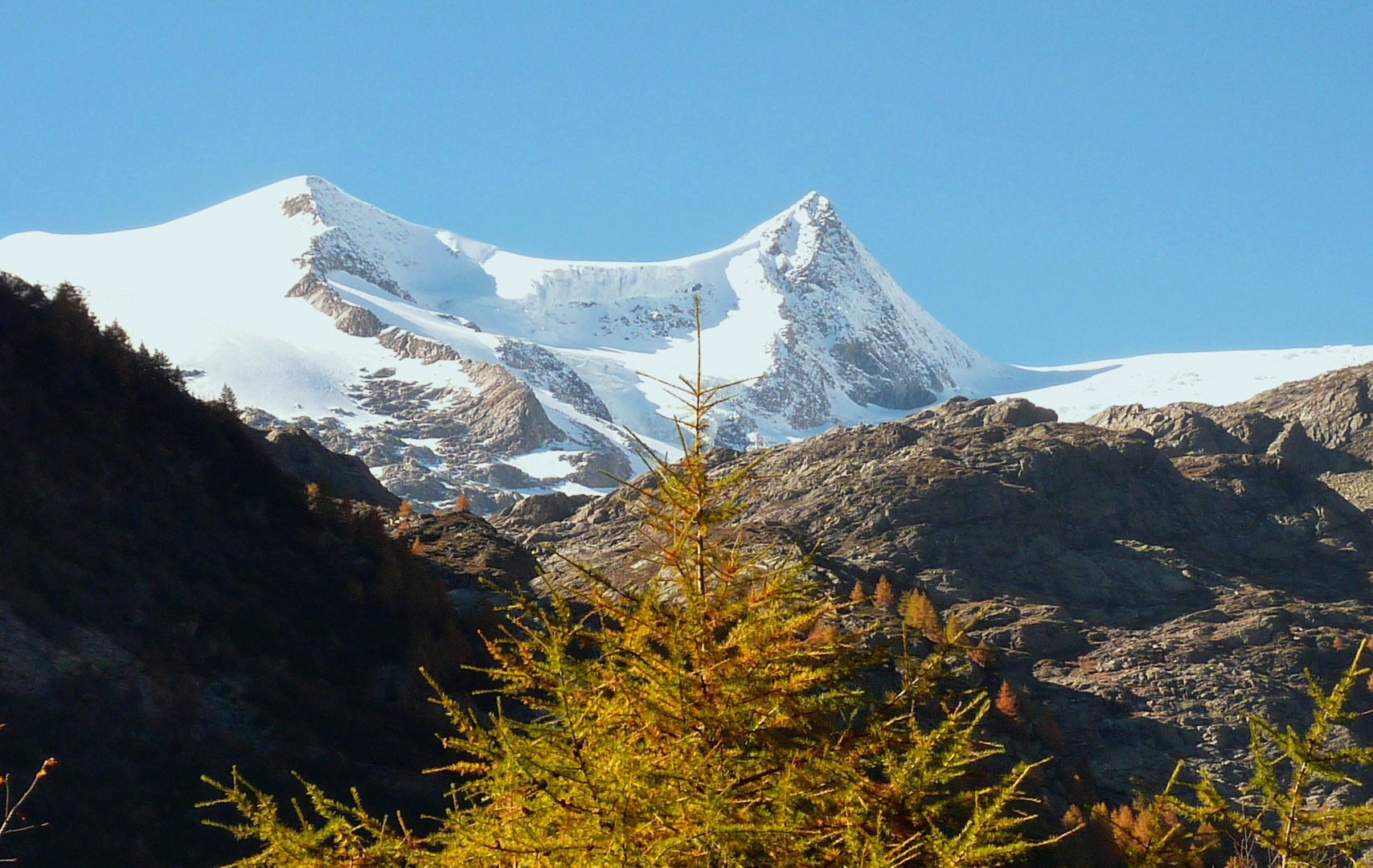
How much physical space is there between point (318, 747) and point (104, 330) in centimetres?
1963

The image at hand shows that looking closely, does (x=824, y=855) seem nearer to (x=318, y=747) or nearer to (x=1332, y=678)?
(x=318, y=747)

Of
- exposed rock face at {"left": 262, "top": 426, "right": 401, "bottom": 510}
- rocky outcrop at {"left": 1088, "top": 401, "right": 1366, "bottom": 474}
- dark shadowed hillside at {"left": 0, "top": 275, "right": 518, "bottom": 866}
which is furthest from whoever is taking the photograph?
rocky outcrop at {"left": 1088, "top": 401, "right": 1366, "bottom": 474}

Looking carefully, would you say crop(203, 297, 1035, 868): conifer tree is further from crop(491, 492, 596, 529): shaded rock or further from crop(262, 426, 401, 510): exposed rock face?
crop(491, 492, 596, 529): shaded rock

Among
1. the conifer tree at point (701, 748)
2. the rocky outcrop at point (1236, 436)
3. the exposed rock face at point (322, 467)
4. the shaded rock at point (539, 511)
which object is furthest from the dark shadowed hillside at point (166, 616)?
the rocky outcrop at point (1236, 436)

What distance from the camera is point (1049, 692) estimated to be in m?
81.2

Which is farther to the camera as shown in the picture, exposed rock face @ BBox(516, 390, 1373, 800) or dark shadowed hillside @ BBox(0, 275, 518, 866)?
exposed rock face @ BBox(516, 390, 1373, 800)

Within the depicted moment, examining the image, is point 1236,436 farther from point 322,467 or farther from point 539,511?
point 322,467

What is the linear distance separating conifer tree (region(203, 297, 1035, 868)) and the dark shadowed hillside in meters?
23.9

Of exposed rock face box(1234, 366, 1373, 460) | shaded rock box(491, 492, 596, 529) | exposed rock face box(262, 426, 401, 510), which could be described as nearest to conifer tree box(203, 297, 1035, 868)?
exposed rock face box(262, 426, 401, 510)

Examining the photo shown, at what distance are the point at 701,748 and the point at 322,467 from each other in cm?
6792

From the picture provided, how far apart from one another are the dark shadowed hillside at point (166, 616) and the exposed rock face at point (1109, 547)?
33.3m

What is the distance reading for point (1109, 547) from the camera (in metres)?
113

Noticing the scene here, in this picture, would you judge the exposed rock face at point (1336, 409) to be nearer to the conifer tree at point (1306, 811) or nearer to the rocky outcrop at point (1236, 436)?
the rocky outcrop at point (1236, 436)

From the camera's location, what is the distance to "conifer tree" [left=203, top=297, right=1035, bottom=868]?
6344 millimetres
